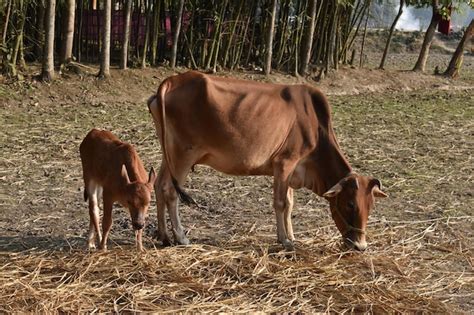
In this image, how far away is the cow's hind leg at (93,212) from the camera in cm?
565

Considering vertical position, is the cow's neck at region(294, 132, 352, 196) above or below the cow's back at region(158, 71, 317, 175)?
below

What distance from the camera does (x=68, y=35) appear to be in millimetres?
12992

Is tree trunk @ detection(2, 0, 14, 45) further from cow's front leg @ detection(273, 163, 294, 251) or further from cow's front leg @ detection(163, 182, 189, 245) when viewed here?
cow's front leg @ detection(273, 163, 294, 251)

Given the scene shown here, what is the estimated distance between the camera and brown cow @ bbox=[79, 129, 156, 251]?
17.0 feet

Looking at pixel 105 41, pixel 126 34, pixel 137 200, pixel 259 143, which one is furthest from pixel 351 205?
pixel 126 34

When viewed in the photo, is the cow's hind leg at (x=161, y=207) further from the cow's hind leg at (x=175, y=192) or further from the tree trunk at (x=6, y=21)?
the tree trunk at (x=6, y=21)

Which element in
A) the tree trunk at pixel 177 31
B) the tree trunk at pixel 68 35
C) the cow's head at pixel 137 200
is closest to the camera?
the cow's head at pixel 137 200

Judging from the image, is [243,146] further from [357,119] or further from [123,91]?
[123,91]

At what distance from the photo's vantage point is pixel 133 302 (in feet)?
15.2

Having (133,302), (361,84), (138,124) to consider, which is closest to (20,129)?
(138,124)

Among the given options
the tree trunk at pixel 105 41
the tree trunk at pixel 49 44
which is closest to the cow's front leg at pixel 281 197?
the tree trunk at pixel 49 44

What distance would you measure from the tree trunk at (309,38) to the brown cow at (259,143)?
32.3 feet

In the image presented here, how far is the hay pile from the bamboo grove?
765 cm

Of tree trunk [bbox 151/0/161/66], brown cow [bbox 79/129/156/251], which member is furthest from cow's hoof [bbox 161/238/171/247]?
tree trunk [bbox 151/0/161/66]
